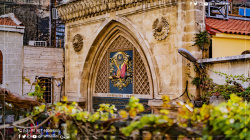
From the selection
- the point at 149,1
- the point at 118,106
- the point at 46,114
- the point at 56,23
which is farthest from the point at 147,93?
the point at 56,23

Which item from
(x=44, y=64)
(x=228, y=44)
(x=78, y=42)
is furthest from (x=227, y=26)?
(x=44, y=64)

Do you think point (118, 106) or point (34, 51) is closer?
point (118, 106)

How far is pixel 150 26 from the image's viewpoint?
12.0 m

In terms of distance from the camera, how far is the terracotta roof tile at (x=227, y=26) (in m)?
10.8

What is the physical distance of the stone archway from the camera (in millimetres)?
12445

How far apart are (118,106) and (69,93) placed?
289 cm

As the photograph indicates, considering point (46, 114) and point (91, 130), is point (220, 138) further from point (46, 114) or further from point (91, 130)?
point (46, 114)

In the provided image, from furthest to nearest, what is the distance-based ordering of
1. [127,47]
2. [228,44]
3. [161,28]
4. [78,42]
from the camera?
[78,42] < [127,47] < [161,28] < [228,44]

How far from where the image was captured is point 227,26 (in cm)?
1161

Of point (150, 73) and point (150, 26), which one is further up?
point (150, 26)

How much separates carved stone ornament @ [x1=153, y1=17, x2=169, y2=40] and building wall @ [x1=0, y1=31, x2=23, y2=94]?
6.99 meters

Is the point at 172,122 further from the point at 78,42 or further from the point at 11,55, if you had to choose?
the point at 11,55

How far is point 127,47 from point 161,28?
245cm

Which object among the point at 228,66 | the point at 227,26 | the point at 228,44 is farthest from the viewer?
the point at 227,26
